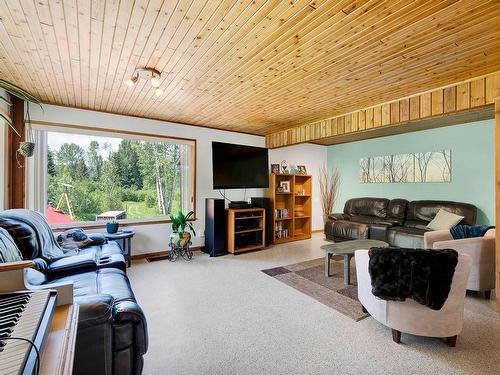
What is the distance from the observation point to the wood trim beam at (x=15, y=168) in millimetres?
3131

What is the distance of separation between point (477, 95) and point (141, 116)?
4.51 m

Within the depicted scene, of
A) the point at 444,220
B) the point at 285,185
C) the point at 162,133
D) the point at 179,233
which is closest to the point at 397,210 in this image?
the point at 444,220

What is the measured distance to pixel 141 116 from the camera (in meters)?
4.15

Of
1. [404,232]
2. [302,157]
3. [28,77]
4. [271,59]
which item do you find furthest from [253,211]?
[28,77]

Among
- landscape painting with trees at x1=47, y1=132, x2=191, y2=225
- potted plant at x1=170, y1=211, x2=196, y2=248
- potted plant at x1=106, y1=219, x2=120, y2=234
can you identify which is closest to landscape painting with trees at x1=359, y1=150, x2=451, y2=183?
landscape painting with trees at x1=47, y1=132, x2=191, y2=225

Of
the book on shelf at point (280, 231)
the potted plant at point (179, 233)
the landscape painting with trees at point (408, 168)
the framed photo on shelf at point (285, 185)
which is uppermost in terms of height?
the landscape painting with trees at point (408, 168)

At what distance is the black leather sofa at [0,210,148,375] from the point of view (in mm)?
1229

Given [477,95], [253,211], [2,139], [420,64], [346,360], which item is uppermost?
[420,64]

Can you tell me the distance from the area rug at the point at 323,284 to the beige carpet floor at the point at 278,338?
110mm

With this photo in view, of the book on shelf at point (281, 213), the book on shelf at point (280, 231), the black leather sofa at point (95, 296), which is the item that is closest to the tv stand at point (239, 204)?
the book on shelf at point (281, 213)

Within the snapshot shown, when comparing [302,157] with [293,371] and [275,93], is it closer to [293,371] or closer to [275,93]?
[275,93]

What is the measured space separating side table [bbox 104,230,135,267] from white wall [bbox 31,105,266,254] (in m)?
0.26

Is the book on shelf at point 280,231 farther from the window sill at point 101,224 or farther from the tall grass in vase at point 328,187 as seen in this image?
the window sill at point 101,224

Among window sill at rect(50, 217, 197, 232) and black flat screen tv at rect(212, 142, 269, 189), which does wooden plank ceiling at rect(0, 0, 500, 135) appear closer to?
black flat screen tv at rect(212, 142, 269, 189)
